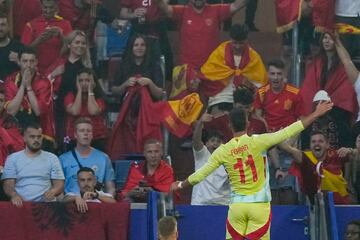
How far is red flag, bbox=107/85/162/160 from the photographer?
15703 mm

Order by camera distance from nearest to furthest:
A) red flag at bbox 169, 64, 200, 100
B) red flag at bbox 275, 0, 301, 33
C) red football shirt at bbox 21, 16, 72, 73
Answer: red flag at bbox 169, 64, 200, 100, red football shirt at bbox 21, 16, 72, 73, red flag at bbox 275, 0, 301, 33

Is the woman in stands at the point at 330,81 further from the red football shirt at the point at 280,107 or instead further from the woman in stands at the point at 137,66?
the woman in stands at the point at 137,66

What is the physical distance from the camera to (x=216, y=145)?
1505 cm

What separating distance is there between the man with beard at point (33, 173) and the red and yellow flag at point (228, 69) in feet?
8.27

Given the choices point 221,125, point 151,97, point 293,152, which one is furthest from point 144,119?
point 293,152

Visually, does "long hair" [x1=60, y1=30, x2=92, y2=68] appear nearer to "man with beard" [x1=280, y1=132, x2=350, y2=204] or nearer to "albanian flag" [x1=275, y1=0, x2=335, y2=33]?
"albanian flag" [x1=275, y1=0, x2=335, y2=33]

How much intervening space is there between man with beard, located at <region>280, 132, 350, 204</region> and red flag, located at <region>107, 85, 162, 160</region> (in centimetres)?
185

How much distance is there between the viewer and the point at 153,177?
1470 cm

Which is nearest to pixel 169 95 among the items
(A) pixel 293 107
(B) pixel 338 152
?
(A) pixel 293 107

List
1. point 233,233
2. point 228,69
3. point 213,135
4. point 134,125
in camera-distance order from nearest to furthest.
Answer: point 233,233, point 213,135, point 134,125, point 228,69

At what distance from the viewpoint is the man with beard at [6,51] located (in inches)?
632

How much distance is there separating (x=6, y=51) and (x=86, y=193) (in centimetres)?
256

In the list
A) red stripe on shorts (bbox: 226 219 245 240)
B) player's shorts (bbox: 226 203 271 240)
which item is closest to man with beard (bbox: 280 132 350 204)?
player's shorts (bbox: 226 203 271 240)

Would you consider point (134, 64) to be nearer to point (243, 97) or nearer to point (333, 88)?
point (243, 97)
